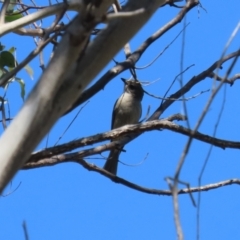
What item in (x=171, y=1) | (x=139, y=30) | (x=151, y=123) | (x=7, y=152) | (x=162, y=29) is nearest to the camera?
(x=7, y=152)

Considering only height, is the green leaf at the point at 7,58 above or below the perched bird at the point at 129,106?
below

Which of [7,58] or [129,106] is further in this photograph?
[129,106]

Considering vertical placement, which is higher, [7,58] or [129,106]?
[129,106]

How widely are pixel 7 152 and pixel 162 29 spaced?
85.2 inches

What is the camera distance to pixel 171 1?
385cm

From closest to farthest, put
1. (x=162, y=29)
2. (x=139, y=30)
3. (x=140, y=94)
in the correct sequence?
(x=139, y=30)
(x=162, y=29)
(x=140, y=94)

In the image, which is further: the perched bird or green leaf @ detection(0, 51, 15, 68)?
the perched bird

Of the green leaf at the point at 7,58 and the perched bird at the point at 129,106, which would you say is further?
the perched bird at the point at 129,106

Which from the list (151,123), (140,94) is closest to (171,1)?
(151,123)

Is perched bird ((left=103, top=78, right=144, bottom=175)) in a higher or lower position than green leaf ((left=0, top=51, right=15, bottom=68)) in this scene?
higher

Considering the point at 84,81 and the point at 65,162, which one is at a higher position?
the point at 65,162

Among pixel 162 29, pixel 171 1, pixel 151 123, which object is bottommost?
pixel 151 123

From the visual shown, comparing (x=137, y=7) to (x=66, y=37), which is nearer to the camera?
(x=66, y=37)

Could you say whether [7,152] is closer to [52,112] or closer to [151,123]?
[52,112]
